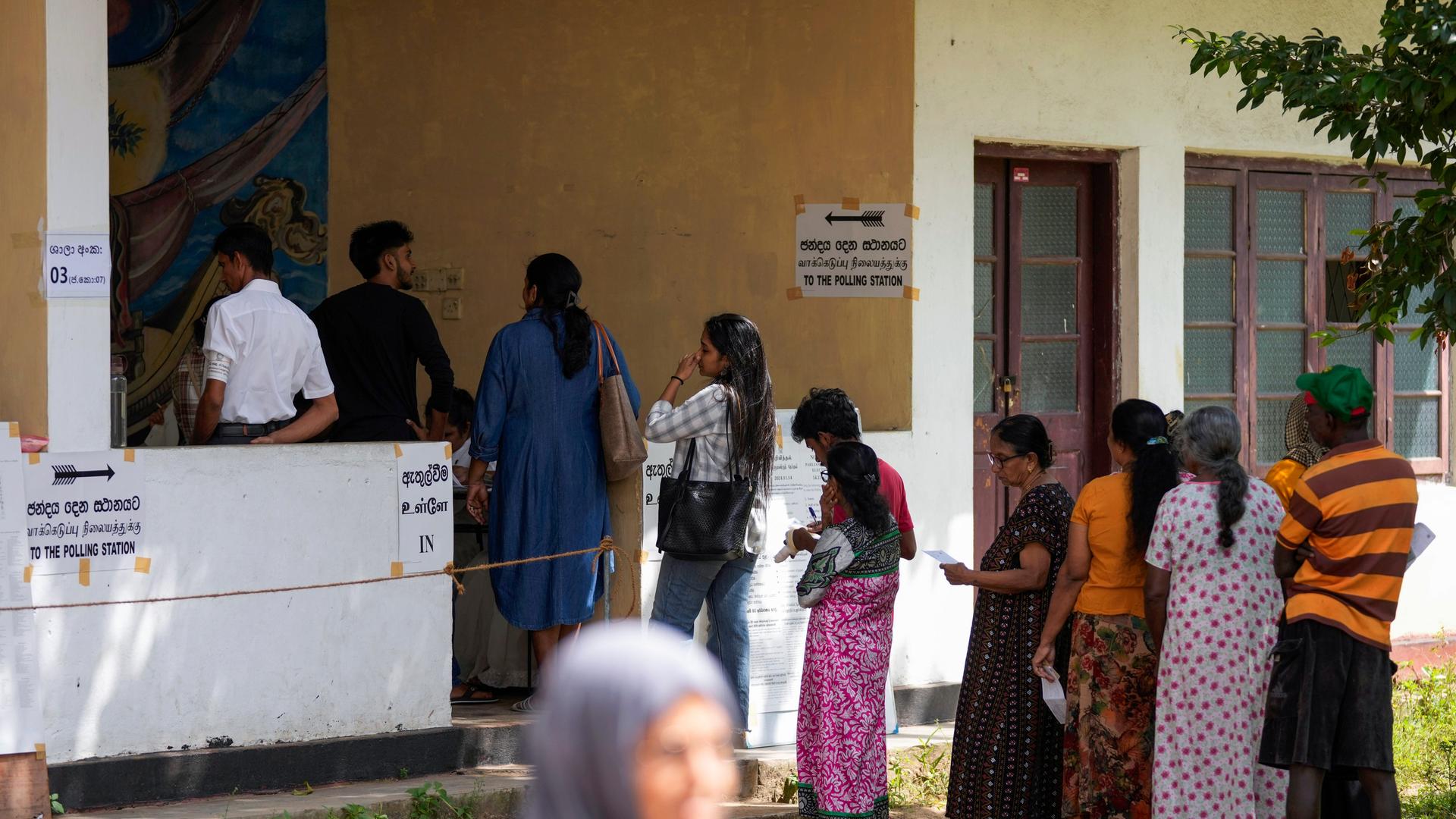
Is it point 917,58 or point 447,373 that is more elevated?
point 917,58

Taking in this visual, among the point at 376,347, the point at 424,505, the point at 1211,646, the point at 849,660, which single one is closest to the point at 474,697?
the point at 424,505

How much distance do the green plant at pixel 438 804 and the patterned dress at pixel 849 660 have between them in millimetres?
1233

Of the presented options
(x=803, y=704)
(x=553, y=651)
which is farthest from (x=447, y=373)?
(x=803, y=704)

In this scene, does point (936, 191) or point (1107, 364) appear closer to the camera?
point (936, 191)

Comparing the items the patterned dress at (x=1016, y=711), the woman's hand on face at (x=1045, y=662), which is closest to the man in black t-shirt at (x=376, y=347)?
the patterned dress at (x=1016, y=711)

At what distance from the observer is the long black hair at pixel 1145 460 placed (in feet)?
17.3

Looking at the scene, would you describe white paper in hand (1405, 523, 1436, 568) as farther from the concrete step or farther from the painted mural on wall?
the painted mural on wall

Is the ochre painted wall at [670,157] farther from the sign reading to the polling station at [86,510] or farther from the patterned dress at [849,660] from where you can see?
the sign reading to the polling station at [86,510]

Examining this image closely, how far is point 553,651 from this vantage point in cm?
622

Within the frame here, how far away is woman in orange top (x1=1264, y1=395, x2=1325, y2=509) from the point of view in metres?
5.92

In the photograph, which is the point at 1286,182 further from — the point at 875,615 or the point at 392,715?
the point at 392,715

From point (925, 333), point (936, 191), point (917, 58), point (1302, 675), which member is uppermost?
point (917, 58)

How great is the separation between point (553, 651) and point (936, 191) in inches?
114

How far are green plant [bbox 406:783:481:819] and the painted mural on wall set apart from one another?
131 inches
